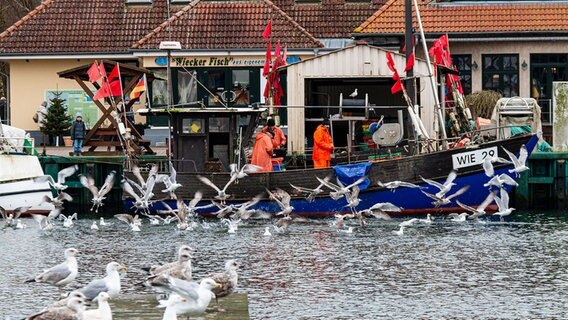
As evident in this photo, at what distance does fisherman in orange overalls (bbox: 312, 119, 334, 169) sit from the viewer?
41000 mm

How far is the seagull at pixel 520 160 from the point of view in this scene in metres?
39.0

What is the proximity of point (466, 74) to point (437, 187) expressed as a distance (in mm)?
14993

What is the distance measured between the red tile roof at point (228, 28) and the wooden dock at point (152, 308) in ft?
109

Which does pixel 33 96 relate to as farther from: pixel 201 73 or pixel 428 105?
pixel 428 105

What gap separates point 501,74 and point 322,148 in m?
15.1

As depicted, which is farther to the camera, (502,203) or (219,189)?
(219,189)

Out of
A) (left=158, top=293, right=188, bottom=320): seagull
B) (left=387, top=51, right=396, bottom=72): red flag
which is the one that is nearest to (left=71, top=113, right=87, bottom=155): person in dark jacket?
(left=387, top=51, right=396, bottom=72): red flag

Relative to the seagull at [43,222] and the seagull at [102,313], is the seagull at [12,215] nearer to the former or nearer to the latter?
the seagull at [43,222]

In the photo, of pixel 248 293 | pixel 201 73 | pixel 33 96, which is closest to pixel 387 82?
pixel 201 73

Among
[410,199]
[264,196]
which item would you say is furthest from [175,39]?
[410,199]

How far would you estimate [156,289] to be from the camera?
22.2 m

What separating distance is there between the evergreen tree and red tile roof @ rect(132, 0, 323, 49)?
3.44 m

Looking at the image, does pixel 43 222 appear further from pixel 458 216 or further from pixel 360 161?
pixel 458 216

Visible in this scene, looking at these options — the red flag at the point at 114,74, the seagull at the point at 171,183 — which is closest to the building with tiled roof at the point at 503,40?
the red flag at the point at 114,74
